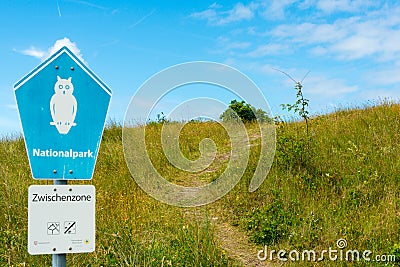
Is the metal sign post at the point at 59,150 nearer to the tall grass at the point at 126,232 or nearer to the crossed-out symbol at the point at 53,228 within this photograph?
the crossed-out symbol at the point at 53,228

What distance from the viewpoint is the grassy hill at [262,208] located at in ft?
17.3

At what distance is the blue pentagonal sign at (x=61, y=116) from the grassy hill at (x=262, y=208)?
212 cm

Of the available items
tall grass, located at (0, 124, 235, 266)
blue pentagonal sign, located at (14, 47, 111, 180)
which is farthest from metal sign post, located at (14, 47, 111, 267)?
tall grass, located at (0, 124, 235, 266)

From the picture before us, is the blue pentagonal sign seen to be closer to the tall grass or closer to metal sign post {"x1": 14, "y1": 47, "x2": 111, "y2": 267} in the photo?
metal sign post {"x1": 14, "y1": 47, "x2": 111, "y2": 267}

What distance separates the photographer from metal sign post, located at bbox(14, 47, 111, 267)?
9.49 feet

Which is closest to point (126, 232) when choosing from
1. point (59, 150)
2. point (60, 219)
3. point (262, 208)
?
point (262, 208)

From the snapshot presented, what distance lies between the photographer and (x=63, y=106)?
2.99 m

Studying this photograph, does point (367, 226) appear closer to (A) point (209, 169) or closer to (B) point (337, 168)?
(B) point (337, 168)

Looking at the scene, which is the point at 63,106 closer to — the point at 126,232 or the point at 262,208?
the point at 126,232

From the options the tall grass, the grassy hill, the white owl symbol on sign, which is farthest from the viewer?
the grassy hill

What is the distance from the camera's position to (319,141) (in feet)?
30.3

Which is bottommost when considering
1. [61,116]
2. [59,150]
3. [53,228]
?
[53,228]

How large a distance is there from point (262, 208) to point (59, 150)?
4.63 meters

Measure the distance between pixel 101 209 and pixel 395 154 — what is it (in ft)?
18.2
